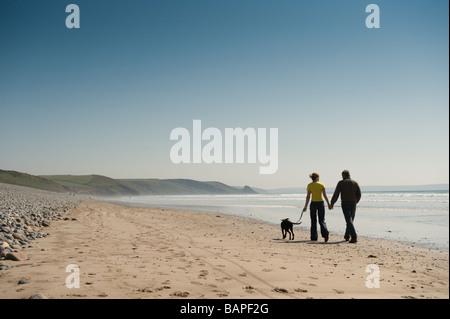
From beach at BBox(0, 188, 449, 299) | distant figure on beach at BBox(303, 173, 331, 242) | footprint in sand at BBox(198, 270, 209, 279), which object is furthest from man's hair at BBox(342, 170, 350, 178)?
footprint in sand at BBox(198, 270, 209, 279)

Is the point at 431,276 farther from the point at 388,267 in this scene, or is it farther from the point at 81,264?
the point at 81,264

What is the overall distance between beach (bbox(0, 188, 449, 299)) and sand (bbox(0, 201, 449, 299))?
0.05 ft

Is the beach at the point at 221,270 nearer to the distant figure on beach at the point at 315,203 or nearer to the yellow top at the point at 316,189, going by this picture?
the distant figure on beach at the point at 315,203

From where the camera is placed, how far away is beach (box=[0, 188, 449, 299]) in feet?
16.5

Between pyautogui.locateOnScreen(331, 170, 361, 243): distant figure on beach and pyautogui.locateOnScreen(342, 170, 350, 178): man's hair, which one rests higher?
pyautogui.locateOnScreen(342, 170, 350, 178): man's hair

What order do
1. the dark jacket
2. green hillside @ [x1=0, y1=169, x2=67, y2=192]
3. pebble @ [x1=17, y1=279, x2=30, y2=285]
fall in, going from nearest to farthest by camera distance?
pebble @ [x1=17, y1=279, x2=30, y2=285]
the dark jacket
green hillside @ [x1=0, y1=169, x2=67, y2=192]

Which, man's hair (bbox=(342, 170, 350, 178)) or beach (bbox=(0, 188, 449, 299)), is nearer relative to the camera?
beach (bbox=(0, 188, 449, 299))

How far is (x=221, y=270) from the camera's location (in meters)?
6.60

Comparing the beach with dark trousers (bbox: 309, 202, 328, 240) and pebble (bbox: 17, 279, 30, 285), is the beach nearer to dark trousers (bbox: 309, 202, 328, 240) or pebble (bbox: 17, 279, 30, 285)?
pebble (bbox: 17, 279, 30, 285)

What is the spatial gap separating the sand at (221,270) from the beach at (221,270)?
2cm

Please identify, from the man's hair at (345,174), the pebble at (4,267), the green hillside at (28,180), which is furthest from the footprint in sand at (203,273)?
the green hillside at (28,180)
